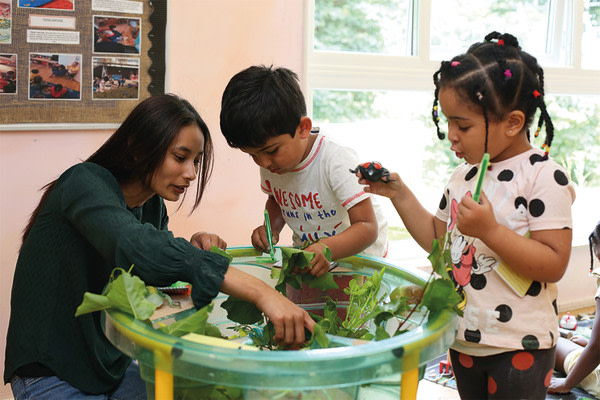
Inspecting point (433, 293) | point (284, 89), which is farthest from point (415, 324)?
point (284, 89)

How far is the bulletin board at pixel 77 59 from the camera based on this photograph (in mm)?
1750

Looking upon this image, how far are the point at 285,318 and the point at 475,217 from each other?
34 cm

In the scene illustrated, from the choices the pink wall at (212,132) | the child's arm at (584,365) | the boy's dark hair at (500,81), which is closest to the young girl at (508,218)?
the boy's dark hair at (500,81)

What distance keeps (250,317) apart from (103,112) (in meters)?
1.11

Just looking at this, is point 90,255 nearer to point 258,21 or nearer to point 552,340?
point 552,340


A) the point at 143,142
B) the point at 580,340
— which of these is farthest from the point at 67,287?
the point at 580,340

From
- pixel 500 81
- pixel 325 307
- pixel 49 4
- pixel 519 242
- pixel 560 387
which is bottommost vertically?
pixel 560 387

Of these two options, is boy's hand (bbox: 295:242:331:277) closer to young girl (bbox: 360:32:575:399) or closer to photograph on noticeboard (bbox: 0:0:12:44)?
young girl (bbox: 360:32:575:399)

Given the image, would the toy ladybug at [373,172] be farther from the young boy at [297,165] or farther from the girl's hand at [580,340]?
the girl's hand at [580,340]

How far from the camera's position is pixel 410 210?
4.00ft

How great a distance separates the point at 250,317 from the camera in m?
1.04

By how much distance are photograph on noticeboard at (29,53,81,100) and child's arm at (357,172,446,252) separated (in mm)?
1073

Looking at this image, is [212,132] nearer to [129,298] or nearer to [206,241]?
[206,241]

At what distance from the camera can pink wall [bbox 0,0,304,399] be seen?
71.5 inches
